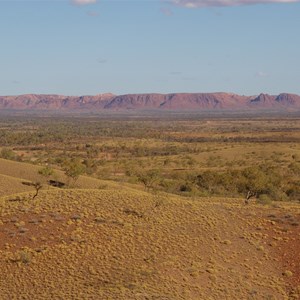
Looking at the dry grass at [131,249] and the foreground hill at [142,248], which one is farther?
the foreground hill at [142,248]

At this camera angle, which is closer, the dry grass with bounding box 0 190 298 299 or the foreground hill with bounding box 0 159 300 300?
the dry grass with bounding box 0 190 298 299

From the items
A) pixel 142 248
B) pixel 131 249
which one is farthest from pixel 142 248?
pixel 131 249

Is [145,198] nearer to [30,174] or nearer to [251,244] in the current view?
[251,244]

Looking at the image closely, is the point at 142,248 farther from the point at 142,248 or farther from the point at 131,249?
the point at 131,249

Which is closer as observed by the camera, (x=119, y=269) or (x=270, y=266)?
(x=119, y=269)

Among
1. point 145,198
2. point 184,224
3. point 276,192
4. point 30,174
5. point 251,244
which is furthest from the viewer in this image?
point 30,174

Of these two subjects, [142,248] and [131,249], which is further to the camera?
[142,248]

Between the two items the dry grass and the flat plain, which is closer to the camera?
the dry grass

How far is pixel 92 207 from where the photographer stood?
127 feet

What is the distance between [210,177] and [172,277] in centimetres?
3978

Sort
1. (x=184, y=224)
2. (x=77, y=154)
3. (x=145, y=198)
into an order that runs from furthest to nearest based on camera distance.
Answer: (x=77, y=154) < (x=145, y=198) < (x=184, y=224)

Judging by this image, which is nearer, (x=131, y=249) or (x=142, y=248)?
(x=131, y=249)

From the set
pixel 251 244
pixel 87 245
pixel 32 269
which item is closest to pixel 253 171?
pixel 251 244

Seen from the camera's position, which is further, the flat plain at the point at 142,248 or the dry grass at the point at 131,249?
the flat plain at the point at 142,248
